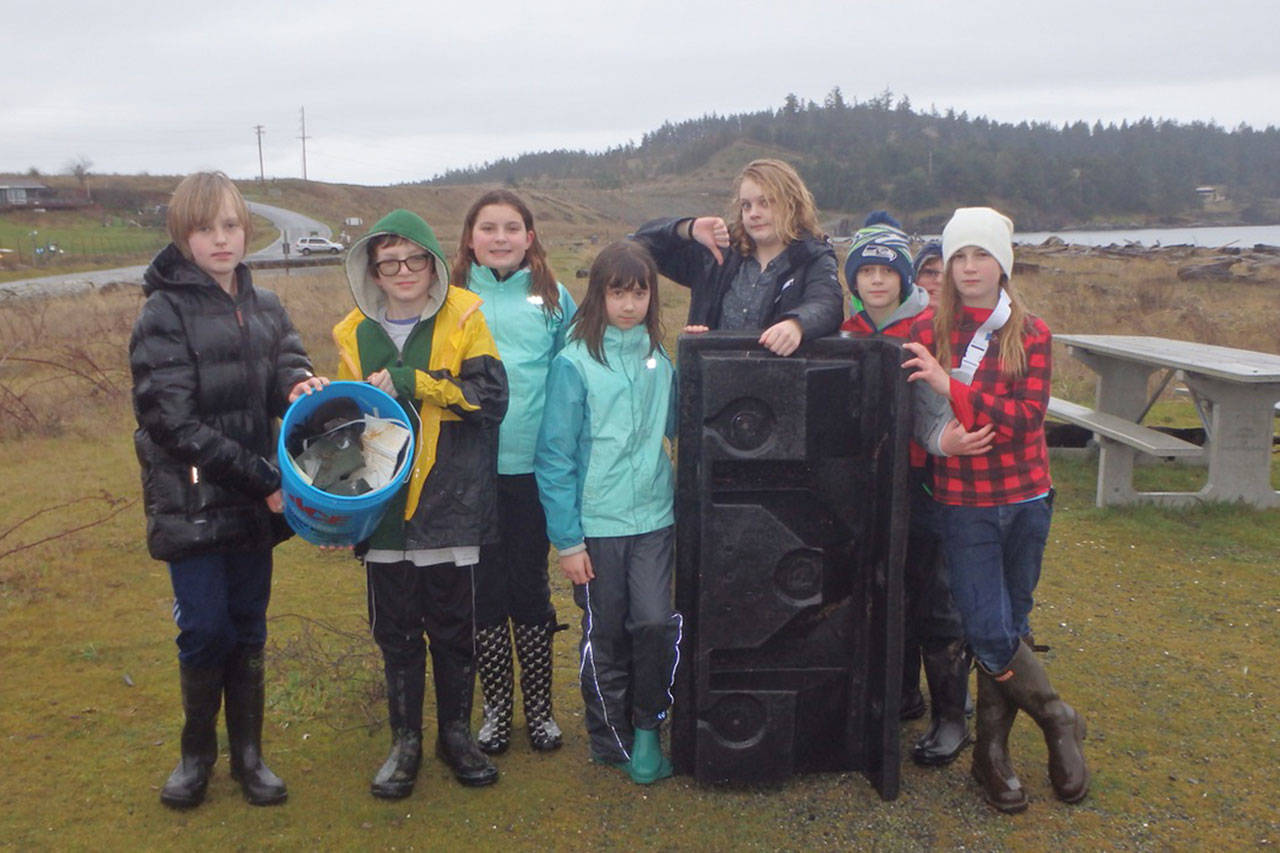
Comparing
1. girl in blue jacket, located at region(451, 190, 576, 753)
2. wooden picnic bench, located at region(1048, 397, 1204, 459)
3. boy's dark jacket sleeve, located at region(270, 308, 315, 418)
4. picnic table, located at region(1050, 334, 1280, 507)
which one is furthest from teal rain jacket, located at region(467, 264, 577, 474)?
picnic table, located at region(1050, 334, 1280, 507)

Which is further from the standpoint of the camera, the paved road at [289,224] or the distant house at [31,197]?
the distant house at [31,197]

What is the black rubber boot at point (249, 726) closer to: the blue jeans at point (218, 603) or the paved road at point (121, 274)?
the blue jeans at point (218, 603)

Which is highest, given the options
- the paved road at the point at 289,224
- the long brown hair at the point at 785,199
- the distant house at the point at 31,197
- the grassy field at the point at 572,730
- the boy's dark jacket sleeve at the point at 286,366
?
the distant house at the point at 31,197

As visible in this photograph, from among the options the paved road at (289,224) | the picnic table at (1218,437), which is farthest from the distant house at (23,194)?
the picnic table at (1218,437)

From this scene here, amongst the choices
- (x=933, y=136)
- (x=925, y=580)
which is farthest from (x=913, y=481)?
(x=933, y=136)

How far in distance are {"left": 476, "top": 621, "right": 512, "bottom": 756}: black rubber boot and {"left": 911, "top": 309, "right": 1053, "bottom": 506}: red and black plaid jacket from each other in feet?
4.97

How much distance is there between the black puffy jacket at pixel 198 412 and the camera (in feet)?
9.12

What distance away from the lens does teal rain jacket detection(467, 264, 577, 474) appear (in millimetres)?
3291

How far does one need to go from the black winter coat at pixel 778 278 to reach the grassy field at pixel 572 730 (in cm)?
149

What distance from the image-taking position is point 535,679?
348cm

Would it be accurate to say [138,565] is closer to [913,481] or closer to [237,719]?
[237,719]

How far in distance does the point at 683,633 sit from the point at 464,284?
1336mm

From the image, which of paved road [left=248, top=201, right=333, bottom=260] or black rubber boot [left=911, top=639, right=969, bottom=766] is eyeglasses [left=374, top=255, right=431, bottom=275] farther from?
paved road [left=248, top=201, right=333, bottom=260]

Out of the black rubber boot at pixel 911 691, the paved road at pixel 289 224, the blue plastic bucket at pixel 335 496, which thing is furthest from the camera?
the paved road at pixel 289 224
